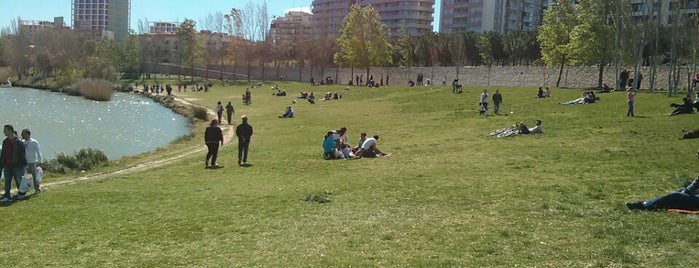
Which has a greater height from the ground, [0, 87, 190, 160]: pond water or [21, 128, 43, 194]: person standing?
[21, 128, 43, 194]: person standing

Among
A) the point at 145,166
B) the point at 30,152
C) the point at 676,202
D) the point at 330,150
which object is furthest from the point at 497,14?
the point at 676,202

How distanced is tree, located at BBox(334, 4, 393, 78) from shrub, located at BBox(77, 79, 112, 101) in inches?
1219

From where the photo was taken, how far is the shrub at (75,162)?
21.8 meters

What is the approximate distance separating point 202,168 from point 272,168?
105 inches

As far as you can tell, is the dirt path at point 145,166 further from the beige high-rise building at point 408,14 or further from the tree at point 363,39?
the beige high-rise building at point 408,14

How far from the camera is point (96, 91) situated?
76.9m

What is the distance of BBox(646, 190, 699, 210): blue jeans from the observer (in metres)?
11.1

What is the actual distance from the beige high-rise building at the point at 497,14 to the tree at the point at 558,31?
84.9 meters

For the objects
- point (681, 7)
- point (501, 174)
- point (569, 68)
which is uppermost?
point (681, 7)

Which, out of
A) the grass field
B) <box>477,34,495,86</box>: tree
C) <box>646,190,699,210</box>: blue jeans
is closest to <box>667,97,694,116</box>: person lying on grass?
the grass field

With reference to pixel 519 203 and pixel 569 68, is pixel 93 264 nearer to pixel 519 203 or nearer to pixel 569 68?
pixel 519 203

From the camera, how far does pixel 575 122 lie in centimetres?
2794

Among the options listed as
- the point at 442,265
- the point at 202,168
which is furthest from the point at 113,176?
the point at 442,265

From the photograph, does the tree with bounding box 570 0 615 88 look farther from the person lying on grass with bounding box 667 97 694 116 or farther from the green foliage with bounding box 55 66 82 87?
the green foliage with bounding box 55 66 82 87
